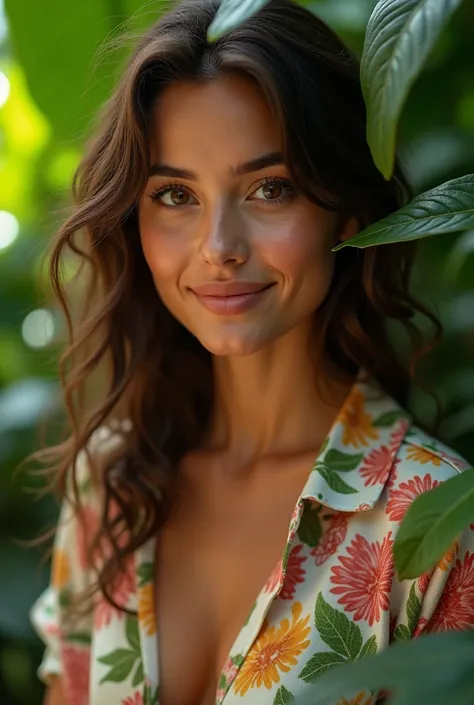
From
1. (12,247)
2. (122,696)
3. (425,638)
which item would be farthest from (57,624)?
(425,638)

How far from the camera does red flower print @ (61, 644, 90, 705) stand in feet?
4.61

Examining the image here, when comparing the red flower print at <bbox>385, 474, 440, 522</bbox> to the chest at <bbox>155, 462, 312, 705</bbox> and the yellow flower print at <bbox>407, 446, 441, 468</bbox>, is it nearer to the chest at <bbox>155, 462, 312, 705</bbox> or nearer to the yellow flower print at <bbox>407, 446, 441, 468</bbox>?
the yellow flower print at <bbox>407, 446, 441, 468</bbox>

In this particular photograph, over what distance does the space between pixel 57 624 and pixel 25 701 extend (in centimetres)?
38

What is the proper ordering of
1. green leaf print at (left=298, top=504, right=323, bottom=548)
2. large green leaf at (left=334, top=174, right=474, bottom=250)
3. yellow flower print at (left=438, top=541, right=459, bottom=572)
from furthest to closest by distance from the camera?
green leaf print at (left=298, top=504, right=323, bottom=548)
yellow flower print at (left=438, top=541, right=459, bottom=572)
large green leaf at (left=334, top=174, right=474, bottom=250)

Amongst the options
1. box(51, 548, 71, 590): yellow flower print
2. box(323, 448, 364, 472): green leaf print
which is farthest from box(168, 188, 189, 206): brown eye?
box(51, 548, 71, 590): yellow flower print

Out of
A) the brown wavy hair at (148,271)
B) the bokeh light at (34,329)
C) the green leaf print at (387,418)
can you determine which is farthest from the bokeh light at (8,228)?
the green leaf print at (387,418)

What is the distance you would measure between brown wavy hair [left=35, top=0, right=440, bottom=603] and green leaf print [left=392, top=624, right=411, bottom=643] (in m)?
0.35

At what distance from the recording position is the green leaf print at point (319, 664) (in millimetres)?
1098

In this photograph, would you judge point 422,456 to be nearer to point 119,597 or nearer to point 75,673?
point 119,597

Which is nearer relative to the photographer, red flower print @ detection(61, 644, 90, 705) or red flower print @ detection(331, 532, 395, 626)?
red flower print @ detection(331, 532, 395, 626)

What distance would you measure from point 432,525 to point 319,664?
41cm

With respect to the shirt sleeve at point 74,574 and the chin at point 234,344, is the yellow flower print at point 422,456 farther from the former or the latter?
the shirt sleeve at point 74,574

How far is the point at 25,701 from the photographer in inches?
68.6

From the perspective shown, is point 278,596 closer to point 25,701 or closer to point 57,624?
point 57,624
